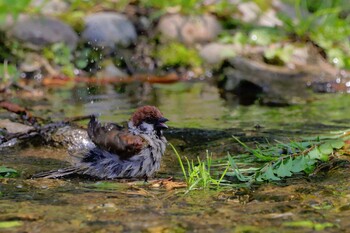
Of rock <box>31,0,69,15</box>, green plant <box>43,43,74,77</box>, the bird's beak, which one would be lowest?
the bird's beak

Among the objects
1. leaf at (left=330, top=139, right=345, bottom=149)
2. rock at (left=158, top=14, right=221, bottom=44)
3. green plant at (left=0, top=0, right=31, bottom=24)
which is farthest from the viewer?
rock at (left=158, top=14, right=221, bottom=44)

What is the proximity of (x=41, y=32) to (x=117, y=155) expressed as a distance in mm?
7135

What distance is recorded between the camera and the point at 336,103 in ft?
31.0

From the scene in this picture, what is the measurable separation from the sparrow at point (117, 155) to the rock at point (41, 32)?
680cm

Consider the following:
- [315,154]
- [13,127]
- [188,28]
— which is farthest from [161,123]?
[188,28]

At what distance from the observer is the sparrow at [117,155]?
206 inches

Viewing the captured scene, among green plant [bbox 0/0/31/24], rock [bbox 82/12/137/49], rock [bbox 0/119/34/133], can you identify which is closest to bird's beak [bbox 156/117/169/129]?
rock [bbox 0/119/34/133]

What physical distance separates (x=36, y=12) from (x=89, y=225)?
8.96 metres

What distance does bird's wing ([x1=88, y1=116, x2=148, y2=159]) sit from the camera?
5.22 m

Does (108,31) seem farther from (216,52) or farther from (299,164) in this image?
(299,164)

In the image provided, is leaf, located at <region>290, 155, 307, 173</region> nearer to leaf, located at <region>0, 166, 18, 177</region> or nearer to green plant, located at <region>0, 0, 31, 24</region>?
leaf, located at <region>0, 166, 18, 177</region>

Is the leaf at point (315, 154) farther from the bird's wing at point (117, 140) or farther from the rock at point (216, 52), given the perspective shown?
the rock at point (216, 52)

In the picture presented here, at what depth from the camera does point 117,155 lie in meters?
5.29

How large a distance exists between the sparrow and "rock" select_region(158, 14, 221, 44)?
785cm
